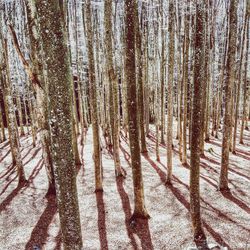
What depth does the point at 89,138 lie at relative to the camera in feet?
62.3

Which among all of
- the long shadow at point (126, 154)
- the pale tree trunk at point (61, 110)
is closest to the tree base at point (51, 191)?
the long shadow at point (126, 154)

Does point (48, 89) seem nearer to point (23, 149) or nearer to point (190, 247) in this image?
point (190, 247)

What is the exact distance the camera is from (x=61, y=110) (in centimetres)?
289

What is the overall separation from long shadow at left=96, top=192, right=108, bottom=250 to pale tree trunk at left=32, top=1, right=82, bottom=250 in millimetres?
3036

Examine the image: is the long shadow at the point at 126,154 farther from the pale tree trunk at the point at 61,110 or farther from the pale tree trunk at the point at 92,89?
the pale tree trunk at the point at 61,110

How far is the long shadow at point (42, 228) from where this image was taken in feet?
20.0

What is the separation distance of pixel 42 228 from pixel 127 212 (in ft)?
7.38

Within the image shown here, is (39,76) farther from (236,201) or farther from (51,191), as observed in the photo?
(236,201)

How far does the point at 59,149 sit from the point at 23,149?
14.9 m

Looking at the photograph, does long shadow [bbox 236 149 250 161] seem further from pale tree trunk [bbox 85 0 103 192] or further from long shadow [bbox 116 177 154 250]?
pale tree trunk [bbox 85 0 103 192]

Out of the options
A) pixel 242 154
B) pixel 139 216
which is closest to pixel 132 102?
pixel 139 216

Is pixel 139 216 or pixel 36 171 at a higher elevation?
pixel 139 216

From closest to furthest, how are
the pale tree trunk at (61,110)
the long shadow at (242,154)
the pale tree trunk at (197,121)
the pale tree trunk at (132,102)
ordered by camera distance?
the pale tree trunk at (61,110)
the pale tree trunk at (197,121)
the pale tree trunk at (132,102)
the long shadow at (242,154)

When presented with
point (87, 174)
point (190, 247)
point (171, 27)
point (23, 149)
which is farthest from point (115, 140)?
point (23, 149)
